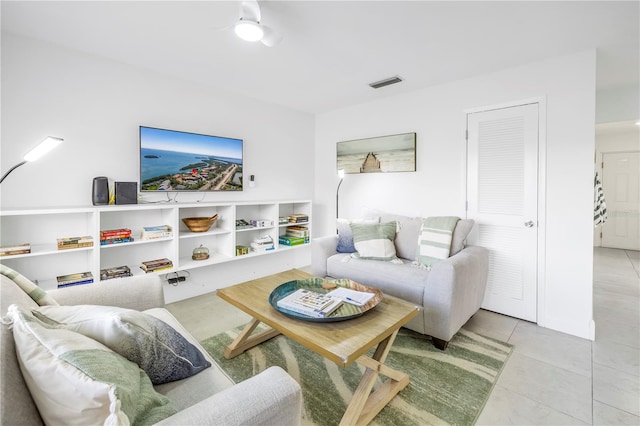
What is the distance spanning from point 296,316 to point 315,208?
3.02 meters

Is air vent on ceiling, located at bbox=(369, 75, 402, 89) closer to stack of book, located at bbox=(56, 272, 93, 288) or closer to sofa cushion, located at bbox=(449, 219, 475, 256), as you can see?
sofa cushion, located at bbox=(449, 219, 475, 256)

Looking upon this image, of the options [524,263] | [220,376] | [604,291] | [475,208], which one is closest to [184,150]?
[220,376]

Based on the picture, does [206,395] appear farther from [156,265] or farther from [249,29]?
[156,265]

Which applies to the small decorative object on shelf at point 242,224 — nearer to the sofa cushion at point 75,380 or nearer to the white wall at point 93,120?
the white wall at point 93,120

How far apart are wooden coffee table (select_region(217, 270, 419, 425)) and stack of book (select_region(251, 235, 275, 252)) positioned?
159 centimetres

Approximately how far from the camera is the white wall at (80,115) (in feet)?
7.54

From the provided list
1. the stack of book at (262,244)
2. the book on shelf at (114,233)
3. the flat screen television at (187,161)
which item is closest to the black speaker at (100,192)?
the book on shelf at (114,233)

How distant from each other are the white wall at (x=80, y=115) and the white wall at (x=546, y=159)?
6.63 ft

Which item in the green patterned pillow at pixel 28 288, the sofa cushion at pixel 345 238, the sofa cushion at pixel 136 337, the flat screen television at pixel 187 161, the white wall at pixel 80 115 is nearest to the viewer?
the sofa cushion at pixel 136 337

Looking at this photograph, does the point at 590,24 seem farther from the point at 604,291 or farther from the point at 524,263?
the point at 604,291

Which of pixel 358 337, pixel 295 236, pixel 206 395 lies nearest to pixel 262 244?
pixel 295 236

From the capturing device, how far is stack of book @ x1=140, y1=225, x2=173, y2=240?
277 cm

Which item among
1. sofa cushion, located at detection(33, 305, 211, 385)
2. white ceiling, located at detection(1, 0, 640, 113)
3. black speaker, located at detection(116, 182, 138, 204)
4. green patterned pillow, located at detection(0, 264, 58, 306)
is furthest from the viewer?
black speaker, located at detection(116, 182, 138, 204)

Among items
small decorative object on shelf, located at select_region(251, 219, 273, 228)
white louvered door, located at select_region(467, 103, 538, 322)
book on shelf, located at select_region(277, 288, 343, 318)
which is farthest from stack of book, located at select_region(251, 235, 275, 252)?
white louvered door, located at select_region(467, 103, 538, 322)
